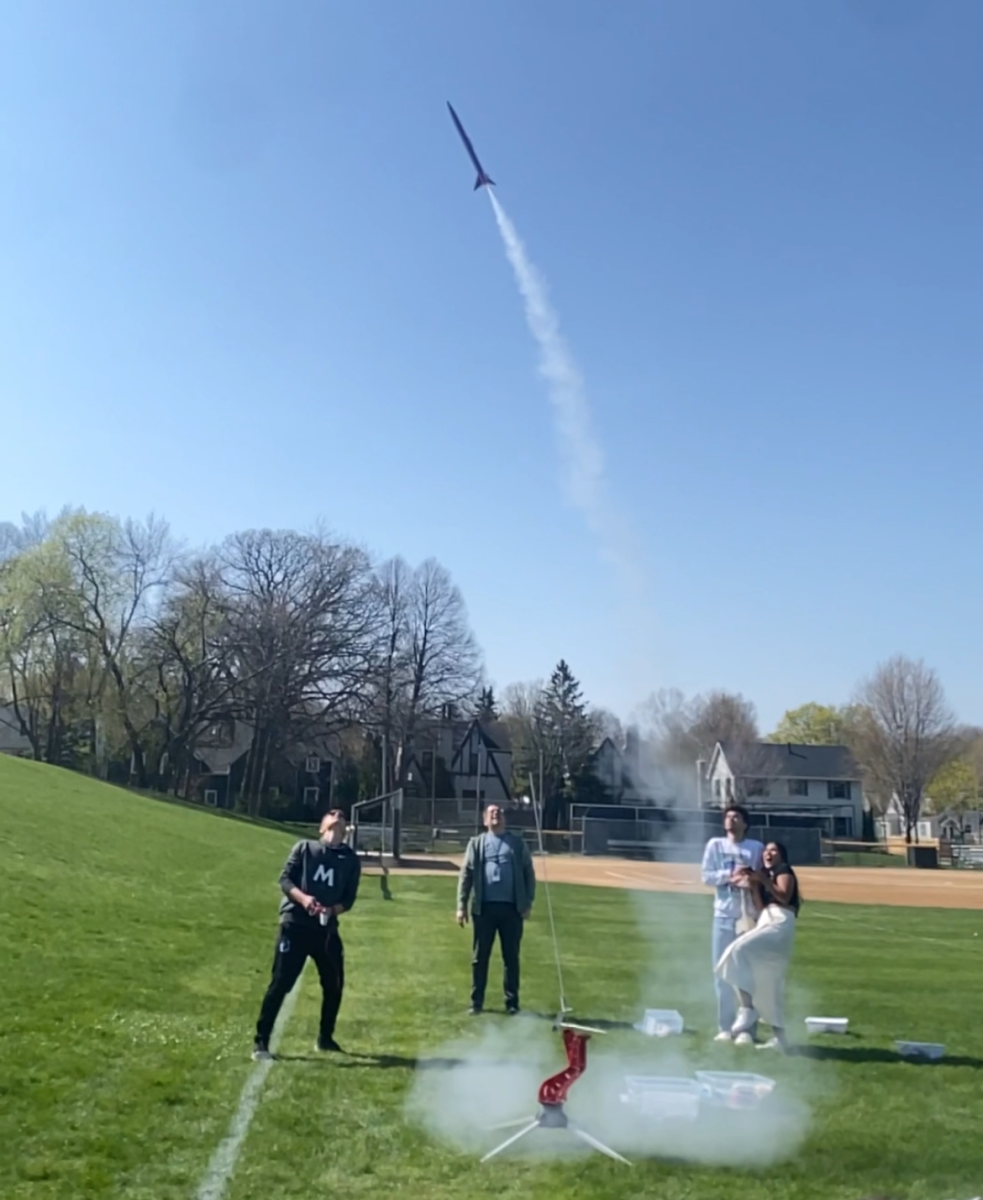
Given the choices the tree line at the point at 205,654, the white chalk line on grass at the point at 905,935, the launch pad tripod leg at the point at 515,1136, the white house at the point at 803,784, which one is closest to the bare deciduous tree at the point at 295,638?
the tree line at the point at 205,654

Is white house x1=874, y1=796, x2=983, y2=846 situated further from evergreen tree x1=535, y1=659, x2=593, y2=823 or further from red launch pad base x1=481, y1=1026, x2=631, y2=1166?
red launch pad base x1=481, y1=1026, x2=631, y2=1166

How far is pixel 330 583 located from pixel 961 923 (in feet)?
165

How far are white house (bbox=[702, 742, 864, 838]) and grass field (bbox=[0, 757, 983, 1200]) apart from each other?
69.0 meters

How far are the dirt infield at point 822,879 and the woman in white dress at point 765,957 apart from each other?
20799 millimetres

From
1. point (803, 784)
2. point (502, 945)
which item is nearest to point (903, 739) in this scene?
point (803, 784)

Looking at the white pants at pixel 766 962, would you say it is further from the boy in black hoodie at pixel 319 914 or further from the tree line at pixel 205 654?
the tree line at pixel 205 654

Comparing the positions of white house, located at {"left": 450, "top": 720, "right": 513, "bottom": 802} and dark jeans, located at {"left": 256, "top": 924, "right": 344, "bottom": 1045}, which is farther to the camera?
white house, located at {"left": 450, "top": 720, "right": 513, "bottom": 802}

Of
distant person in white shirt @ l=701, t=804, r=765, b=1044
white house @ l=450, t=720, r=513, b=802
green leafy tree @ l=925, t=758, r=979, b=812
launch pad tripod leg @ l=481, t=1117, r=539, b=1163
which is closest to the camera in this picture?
launch pad tripod leg @ l=481, t=1117, r=539, b=1163

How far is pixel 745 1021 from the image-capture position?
430 inches

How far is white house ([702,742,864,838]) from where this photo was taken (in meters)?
90.7

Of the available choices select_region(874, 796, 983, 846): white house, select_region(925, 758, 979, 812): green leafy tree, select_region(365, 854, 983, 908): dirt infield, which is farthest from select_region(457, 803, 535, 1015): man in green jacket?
→ select_region(925, 758, 979, 812): green leafy tree

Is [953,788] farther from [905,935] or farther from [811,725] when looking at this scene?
[905,935]

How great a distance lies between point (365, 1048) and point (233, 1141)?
3.05 metres

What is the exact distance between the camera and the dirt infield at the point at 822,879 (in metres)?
37.0
